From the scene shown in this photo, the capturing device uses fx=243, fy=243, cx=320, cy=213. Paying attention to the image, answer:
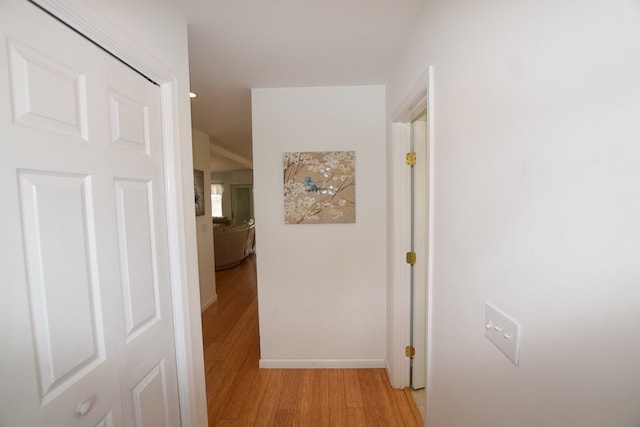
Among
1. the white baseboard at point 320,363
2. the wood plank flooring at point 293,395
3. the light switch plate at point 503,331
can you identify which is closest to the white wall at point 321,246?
the white baseboard at point 320,363

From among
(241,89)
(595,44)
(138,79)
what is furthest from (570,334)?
(241,89)

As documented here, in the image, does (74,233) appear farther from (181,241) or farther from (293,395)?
(293,395)

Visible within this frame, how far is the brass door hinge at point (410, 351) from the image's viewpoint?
196 centimetres

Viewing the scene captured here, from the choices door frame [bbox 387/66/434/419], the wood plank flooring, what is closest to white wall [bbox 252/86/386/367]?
the wood plank flooring

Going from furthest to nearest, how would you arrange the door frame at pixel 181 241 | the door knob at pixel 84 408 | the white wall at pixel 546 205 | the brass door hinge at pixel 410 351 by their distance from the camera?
the brass door hinge at pixel 410 351, the door frame at pixel 181 241, the door knob at pixel 84 408, the white wall at pixel 546 205

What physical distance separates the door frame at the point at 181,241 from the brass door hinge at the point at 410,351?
1.48 meters

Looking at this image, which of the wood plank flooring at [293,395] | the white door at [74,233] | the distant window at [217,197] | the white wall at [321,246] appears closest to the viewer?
the white door at [74,233]

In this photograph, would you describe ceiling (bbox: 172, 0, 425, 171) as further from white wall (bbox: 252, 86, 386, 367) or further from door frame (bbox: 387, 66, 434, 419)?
door frame (bbox: 387, 66, 434, 419)

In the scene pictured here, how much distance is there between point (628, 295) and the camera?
1.42ft

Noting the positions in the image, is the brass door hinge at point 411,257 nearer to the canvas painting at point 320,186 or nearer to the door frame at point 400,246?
the door frame at point 400,246

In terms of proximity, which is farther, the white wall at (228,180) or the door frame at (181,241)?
the white wall at (228,180)

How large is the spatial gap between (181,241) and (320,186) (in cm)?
123

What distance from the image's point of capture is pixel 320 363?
2.24 m

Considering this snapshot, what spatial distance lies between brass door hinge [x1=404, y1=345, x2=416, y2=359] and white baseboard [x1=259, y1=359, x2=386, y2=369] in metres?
0.35
